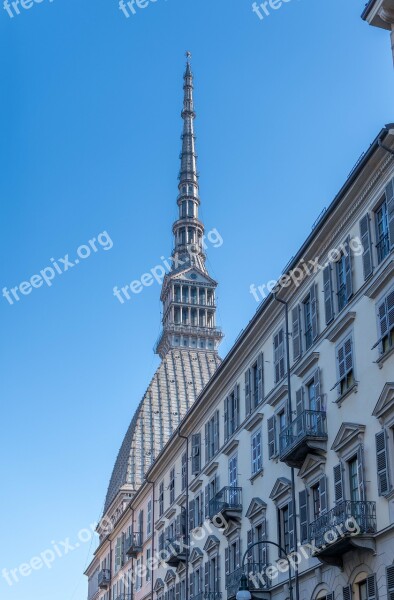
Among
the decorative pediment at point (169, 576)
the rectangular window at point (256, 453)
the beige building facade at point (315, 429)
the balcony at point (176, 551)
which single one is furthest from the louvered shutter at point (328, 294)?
the decorative pediment at point (169, 576)

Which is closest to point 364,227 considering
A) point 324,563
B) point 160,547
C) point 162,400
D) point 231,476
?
point 324,563

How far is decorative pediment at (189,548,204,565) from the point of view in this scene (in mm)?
49244

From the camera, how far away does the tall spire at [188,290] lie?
12144 centimetres

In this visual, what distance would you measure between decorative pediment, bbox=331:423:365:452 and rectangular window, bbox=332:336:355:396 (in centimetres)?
141

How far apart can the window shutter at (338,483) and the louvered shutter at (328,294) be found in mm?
5739

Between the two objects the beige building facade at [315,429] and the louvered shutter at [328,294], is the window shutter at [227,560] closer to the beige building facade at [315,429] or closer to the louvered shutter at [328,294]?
the beige building facade at [315,429]

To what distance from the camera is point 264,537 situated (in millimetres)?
39312

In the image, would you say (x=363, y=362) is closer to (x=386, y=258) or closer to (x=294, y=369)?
(x=386, y=258)

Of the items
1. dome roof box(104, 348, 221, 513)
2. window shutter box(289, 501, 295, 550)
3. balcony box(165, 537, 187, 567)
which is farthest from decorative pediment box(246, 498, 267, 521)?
dome roof box(104, 348, 221, 513)

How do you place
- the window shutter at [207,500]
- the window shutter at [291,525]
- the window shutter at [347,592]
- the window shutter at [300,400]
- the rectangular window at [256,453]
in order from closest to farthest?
the window shutter at [347,592] < the window shutter at [291,525] < the window shutter at [300,400] < the rectangular window at [256,453] < the window shutter at [207,500]

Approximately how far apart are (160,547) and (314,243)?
32.4 metres

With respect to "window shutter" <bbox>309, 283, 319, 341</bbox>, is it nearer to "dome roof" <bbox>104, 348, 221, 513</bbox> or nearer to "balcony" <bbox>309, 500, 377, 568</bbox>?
"balcony" <bbox>309, 500, 377, 568</bbox>

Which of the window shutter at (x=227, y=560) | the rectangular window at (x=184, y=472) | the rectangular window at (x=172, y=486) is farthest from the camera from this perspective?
the rectangular window at (x=172, y=486)

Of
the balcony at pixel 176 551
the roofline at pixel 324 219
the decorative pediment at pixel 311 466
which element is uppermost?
the roofline at pixel 324 219
